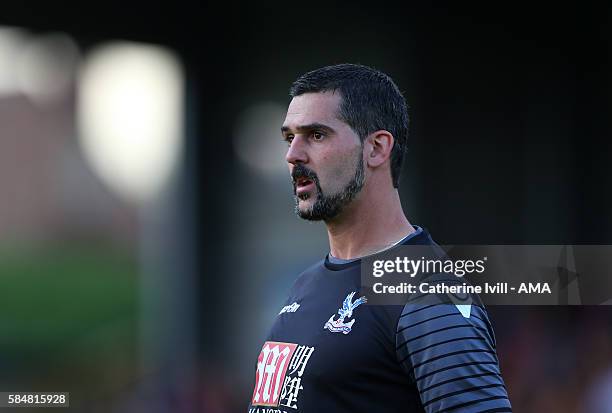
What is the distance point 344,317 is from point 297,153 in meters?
0.50

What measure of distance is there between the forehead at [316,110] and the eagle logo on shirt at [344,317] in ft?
1.69

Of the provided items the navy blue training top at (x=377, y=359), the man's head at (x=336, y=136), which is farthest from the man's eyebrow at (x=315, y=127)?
the navy blue training top at (x=377, y=359)

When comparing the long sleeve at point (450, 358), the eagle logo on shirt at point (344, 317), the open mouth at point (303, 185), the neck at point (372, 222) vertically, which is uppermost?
the open mouth at point (303, 185)

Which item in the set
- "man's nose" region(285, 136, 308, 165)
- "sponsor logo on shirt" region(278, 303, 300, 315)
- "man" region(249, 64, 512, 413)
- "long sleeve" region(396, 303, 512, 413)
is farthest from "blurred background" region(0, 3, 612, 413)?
"long sleeve" region(396, 303, 512, 413)

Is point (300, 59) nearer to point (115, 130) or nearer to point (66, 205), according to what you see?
point (115, 130)

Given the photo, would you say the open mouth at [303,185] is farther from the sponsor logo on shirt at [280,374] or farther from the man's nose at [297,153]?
the sponsor logo on shirt at [280,374]

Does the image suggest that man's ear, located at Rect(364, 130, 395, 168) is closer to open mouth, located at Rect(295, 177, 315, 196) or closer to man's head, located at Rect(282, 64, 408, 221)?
man's head, located at Rect(282, 64, 408, 221)

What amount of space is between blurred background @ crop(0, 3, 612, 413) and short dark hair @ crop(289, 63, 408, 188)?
12.4 feet

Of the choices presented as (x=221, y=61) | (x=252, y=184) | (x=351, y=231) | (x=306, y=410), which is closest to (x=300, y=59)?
(x=221, y=61)

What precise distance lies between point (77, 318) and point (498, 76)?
11.5 ft

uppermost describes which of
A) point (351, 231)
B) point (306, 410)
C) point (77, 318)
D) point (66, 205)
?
point (66, 205)

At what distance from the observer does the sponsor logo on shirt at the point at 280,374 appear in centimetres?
245

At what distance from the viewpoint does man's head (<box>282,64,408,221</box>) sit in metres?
2.63

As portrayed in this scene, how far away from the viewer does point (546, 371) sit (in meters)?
6.03
